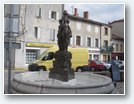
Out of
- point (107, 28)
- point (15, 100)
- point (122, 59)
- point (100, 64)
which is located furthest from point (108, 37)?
point (15, 100)

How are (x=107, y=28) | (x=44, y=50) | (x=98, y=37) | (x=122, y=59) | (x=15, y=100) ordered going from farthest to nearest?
1. (x=44, y=50)
2. (x=98, y=37)
3. (x=107, y=28)
4. (x=122, y=59)
5. (x=15, y=100)

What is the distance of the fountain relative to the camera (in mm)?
A: 3721

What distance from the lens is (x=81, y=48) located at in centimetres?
590

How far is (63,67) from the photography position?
4.33 metres

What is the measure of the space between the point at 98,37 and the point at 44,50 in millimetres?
1541

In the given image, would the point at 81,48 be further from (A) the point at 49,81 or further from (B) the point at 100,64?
(A) the point at 49,81

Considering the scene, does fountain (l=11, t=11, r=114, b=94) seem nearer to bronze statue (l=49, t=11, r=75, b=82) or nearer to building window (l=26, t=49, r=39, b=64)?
bronze statue (l=49, t=11, r=75, b=82)

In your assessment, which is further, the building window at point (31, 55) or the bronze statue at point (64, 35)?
the building window at point (31, 55)

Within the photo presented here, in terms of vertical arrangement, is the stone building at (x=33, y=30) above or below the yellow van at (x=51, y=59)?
above

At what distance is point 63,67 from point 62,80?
0.78 feet

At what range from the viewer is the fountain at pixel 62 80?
372 centimetres

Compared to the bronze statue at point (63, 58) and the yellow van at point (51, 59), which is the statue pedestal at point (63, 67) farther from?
the yellow van at point (51, 59)

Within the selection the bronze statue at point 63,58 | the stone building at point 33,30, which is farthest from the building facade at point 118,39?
the stone building at point 33,30

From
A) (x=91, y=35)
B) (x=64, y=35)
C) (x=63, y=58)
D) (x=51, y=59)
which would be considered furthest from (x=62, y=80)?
(x=51, y=59)
